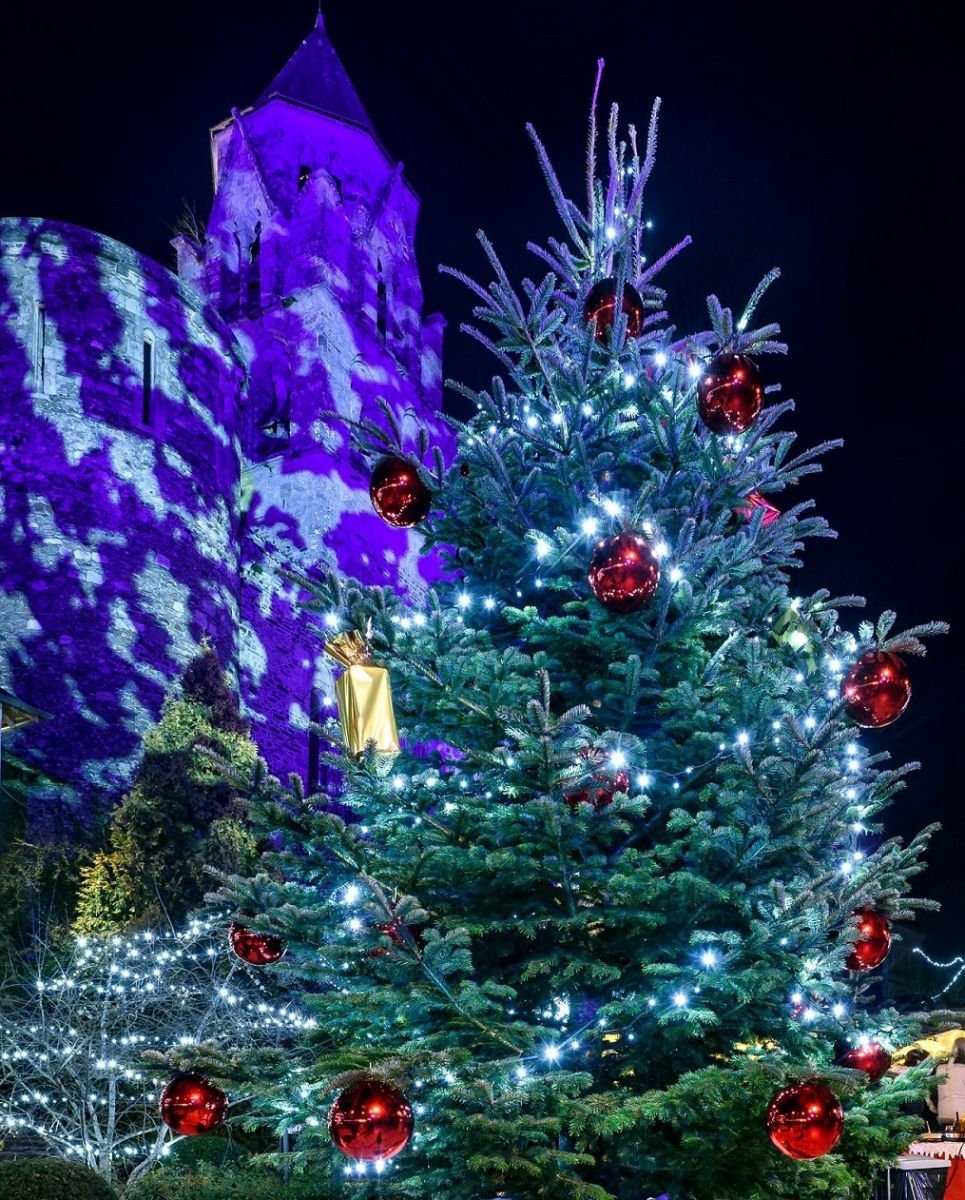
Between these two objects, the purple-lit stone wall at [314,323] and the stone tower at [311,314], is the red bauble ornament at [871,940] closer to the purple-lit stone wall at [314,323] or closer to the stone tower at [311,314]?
the stone tower at [311,314]

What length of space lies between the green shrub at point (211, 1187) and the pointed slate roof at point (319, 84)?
1112 inches

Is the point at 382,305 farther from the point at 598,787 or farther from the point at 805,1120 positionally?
the point at 805,1120

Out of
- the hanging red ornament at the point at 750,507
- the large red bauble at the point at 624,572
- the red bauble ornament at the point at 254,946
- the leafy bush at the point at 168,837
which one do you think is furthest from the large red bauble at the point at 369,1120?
the leafy bush at the point at 168,837

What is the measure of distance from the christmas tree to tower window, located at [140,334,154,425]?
12394 millimetres

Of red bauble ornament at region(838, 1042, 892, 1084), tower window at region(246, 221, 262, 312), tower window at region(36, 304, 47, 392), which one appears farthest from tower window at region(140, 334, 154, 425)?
red bauble ornament at region(838, 1042, 892, 1084)

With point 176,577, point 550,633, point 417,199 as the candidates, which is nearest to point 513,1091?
point 550,633

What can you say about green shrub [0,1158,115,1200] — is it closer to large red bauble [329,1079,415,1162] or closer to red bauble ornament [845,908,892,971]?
large red bauble [329,1079,415,1162]

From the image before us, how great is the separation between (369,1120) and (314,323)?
85.0ft

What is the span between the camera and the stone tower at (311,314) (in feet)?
81.8

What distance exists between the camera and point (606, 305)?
15.9 feet

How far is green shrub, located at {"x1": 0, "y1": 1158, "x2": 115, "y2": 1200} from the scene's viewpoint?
638cm

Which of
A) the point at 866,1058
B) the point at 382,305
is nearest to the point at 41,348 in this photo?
the point at 866,1058

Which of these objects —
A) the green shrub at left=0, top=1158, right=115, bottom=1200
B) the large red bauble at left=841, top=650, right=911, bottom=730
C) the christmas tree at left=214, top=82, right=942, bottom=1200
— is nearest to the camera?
the christmas tree at left=214, top=82, right=942, bottom=1200

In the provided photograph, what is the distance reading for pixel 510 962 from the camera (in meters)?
4.38
